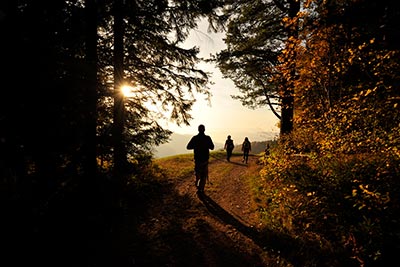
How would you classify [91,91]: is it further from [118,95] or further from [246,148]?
[246,148]

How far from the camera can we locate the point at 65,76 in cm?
386

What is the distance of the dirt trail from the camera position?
387cm

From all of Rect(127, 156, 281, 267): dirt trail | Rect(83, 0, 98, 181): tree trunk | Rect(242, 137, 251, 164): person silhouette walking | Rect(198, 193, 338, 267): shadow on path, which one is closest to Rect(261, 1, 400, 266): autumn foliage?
Rect(198, 193, 338, 267): shadow on path

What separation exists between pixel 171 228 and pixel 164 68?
19.5 feet

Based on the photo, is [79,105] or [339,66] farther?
[339,66]

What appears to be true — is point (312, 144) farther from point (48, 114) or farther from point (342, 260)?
point (48, 114)

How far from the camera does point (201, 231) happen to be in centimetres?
494

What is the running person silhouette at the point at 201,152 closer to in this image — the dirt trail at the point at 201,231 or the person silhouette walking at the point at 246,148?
the dirt trail at the point at 201,231

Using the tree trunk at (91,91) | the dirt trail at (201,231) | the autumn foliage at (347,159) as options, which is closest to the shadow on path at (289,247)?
the dirt trail at (201,231)

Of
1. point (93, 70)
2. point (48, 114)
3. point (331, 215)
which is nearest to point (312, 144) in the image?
point (331, 215)

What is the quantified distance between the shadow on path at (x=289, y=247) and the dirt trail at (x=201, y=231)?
0.17 ft

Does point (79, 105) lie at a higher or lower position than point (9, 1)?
lower

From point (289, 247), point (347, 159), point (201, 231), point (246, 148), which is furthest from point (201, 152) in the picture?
point (246, 148)

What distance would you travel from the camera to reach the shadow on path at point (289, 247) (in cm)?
360
